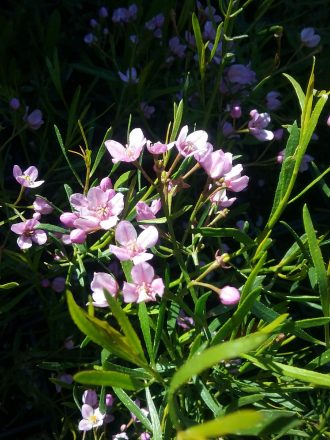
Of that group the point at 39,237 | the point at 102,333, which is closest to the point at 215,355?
the point at 102,333

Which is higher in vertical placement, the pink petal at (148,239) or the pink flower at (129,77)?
the pink petal at (148,239)

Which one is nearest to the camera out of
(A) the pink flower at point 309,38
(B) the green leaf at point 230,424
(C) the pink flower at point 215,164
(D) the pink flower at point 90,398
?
(B) the green leaf at point 230,424

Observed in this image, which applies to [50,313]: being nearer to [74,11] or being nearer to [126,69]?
[126,69]

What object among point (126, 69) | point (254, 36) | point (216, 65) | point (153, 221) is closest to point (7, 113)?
point (126, 69)

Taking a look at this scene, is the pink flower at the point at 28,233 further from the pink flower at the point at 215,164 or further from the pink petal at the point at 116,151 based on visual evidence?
the pink flower at the point at 215,164

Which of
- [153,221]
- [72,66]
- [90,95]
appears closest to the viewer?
[153,221]

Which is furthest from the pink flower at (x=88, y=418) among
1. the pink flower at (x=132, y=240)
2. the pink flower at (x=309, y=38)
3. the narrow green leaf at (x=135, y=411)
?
the pink flower at (x=309, y=38)
